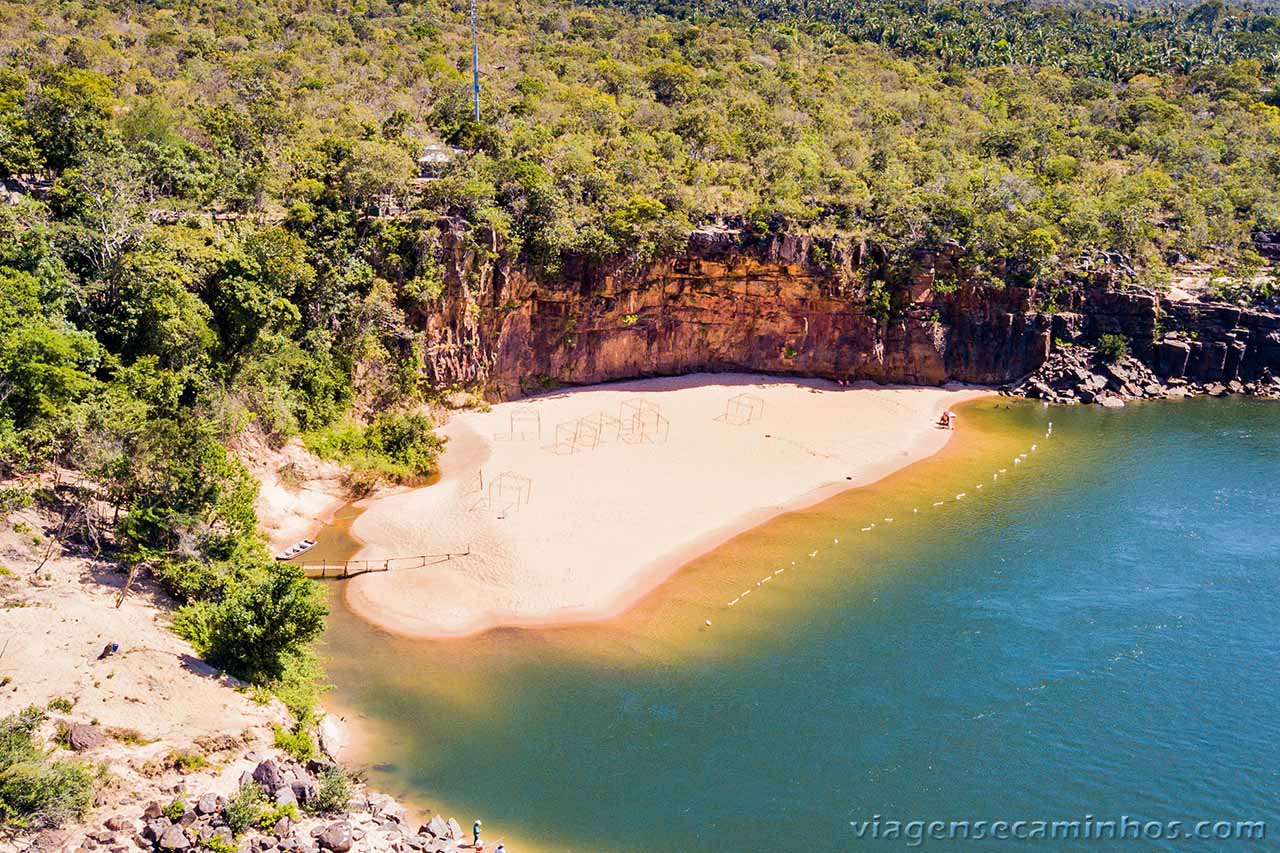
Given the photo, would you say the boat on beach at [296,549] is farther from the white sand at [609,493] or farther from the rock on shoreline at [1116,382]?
the rock on shoreline at [1116,382]

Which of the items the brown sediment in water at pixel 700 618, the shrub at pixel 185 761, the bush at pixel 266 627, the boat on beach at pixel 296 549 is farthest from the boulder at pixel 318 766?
the boat on beach at pixel 296 549

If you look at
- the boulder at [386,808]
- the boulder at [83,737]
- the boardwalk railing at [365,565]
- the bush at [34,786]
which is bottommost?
the boulder at [386,808]

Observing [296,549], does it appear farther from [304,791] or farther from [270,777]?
[304,791]

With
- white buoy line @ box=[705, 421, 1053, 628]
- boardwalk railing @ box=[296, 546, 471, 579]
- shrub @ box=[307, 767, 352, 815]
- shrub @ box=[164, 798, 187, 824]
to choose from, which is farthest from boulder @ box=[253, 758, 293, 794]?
white buoy line @ box=[705, 421, 1053, 628]

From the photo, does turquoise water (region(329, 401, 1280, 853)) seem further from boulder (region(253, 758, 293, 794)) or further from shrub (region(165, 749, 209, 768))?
shrub (region(165, 749, 209, 768))

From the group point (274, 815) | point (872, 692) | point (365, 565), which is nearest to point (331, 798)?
point (274, 815)

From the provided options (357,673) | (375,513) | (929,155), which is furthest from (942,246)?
(357,673)
